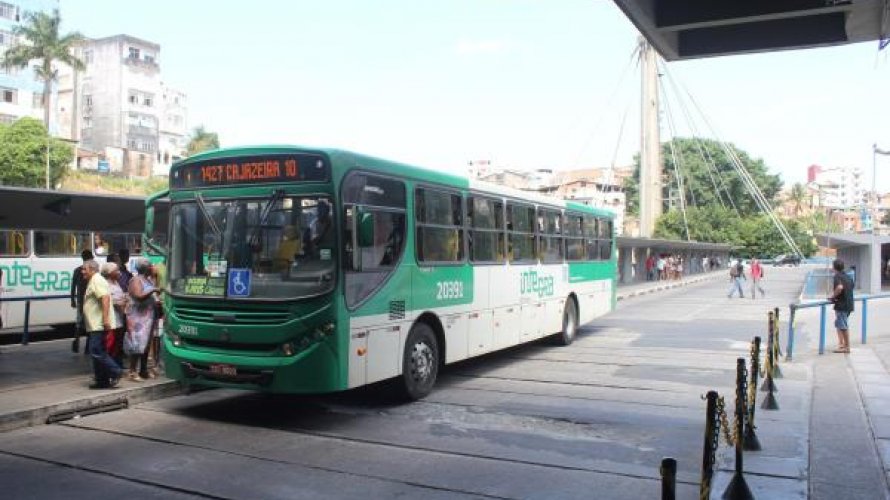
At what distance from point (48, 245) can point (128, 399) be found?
30.5ft

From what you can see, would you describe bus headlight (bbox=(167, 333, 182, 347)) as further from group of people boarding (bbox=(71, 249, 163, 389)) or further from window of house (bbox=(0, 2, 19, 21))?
window of house (bbox=(0, 2, 19, 21))

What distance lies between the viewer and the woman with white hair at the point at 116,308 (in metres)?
9.70

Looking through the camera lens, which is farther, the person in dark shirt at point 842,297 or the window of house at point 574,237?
the window of house at point 574,237

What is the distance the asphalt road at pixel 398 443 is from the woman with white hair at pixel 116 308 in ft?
3.14

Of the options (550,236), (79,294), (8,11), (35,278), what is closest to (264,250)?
(79,294)

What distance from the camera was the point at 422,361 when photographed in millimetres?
9516

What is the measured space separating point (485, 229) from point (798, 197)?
149m

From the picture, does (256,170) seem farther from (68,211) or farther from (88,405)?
(68,211)

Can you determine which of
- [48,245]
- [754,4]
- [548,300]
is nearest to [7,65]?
[48,245]

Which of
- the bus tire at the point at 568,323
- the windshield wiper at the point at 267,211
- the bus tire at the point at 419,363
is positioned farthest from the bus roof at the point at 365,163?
the bus tire at the point at 568,323

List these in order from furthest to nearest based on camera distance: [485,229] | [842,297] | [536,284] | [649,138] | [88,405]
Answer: [649,138]
[842,297]
[536,284]
[485,229]
[88,405]

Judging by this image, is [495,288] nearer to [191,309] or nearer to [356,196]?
[356,196]

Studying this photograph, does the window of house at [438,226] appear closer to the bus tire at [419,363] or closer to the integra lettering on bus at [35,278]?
the bus tire at [419,363]

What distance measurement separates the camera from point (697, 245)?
189ft
